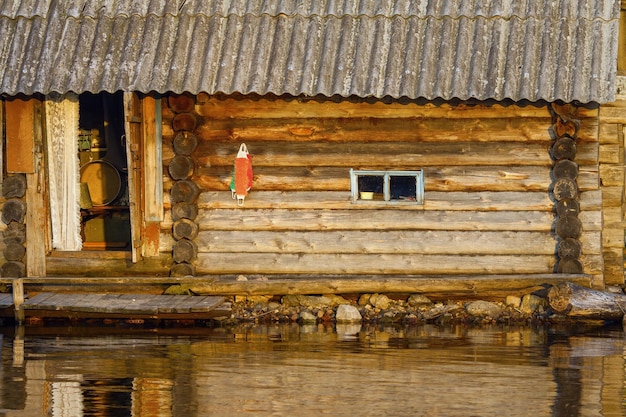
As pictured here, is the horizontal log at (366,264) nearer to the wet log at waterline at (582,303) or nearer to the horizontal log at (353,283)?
the horizontal log at (353,283)

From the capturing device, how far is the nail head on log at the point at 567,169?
52.9ft

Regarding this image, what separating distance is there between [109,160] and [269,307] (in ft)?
14.9

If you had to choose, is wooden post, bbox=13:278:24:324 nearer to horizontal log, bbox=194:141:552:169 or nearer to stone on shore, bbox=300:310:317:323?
horizontal log, bbox=194:141:552:169

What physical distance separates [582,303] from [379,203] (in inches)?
107

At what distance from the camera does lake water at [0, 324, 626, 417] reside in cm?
1034

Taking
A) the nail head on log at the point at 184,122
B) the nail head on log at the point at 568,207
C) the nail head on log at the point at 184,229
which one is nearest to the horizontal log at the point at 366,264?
the nail head on log at the point at 184,229

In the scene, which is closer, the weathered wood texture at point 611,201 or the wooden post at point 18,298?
the wooden post at point 18,298

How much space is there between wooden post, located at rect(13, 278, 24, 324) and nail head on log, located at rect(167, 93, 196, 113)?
2.78 m

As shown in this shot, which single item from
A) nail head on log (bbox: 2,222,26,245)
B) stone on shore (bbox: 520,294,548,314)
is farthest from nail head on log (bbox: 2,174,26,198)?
stone on shore (bbox: 520,294,548,314)

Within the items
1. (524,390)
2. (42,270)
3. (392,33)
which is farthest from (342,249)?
(524,390)

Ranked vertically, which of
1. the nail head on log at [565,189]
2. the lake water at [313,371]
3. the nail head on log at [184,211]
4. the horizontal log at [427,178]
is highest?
the horizontal log at [427,178]

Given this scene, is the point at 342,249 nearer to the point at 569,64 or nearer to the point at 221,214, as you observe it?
the point at 221,214

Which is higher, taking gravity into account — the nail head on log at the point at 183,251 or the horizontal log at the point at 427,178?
the horizontal log at the point at 427,178

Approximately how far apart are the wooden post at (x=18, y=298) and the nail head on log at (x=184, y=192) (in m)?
2.09
